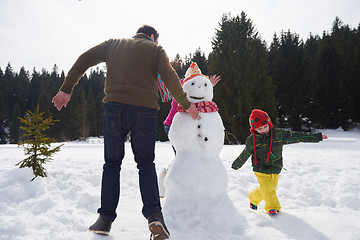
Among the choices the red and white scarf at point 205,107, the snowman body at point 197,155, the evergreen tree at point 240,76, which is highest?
the evergreen tree at point 240,76

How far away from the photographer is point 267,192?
8.96ft

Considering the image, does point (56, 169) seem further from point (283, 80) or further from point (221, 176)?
point (283, 80)

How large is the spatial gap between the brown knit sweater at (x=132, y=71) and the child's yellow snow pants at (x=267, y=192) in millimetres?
1452

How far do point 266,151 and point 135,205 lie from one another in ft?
5.77

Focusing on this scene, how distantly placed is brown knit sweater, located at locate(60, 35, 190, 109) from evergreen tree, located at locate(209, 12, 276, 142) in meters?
12.8

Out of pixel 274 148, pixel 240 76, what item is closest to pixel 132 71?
pixel 274 148

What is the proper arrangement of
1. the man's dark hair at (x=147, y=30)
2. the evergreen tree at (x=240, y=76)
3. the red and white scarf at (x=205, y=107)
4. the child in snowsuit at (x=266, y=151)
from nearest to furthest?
the man's dark hair at (x=147, y=30) → the child in snowsuit at (x=266, y=151) → the red and white scarf at (x=205, y=107) → the evergreen tree at (x=240, y=76)

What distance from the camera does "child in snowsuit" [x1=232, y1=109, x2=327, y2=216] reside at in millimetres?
2736

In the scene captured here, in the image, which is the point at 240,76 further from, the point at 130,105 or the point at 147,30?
the point at 130,105

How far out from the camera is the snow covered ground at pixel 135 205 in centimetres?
204

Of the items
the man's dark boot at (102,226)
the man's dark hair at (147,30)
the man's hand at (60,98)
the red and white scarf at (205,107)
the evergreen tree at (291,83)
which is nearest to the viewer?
the man's dark boot at (102,226)

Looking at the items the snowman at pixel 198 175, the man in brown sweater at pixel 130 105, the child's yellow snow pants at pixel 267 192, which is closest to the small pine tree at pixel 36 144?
the man in brown sweater at pixel 130 105

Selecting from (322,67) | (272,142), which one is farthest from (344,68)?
(272,142)

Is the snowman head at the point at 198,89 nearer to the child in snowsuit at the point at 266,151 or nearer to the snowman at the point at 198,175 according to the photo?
the snowman at the point at 198,175
